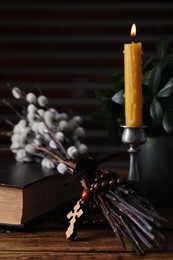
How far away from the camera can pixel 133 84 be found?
0.93m

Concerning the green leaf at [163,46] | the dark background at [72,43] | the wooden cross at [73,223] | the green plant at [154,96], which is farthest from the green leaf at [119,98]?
the dark background at [72,43]

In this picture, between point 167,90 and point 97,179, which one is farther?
point 167,90

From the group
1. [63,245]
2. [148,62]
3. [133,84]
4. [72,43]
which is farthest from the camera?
[72,43]

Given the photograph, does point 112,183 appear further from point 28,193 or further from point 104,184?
point 28,193

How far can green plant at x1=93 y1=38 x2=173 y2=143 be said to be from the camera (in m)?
1.00

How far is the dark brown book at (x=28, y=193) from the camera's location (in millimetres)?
901

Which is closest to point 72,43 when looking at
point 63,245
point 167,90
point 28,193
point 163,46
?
→ point 163,46

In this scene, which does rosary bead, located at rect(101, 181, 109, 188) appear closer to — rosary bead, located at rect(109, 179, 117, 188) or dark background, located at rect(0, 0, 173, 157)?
rosary bead, located at rect(109, 179, 117, 188)

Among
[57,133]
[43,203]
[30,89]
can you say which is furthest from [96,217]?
[30,89]

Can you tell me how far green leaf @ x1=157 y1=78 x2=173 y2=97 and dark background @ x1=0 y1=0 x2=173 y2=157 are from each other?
116 cm

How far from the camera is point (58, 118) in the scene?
3.82ft

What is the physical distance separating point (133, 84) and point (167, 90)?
10cm

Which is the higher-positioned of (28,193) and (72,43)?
(72,43)

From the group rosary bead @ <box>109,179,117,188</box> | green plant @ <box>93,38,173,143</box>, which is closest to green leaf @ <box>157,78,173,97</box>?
green plant @ <box>93,38,173,143</box>
